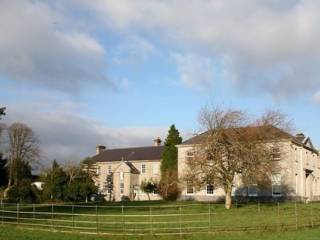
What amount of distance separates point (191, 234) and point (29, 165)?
6292 cm

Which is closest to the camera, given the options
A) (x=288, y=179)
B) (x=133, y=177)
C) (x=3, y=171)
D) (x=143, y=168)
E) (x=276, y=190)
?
(x=288, y=179)

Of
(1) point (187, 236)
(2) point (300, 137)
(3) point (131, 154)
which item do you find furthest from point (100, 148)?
(1) point (187, 236)

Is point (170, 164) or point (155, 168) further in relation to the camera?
point (155, 168)

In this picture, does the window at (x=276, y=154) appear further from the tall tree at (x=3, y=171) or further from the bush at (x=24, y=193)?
the tall tree at (x=3, y=171)

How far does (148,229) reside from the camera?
26.5 metres

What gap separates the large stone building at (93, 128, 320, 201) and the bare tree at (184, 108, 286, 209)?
174 cm

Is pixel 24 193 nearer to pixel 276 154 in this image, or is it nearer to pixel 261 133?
pixel 276 154

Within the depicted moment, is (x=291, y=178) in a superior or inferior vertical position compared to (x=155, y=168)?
inferior

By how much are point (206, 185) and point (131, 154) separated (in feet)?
153

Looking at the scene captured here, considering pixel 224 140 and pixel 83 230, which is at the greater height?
pixel 224 140

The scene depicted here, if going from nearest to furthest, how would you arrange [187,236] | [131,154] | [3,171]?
[187,236] < [3,171] < [131,154]

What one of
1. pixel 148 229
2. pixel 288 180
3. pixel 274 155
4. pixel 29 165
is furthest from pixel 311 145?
pixel 148 229

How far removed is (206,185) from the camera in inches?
1977

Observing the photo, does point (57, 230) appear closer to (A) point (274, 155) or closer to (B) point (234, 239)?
(B) point (234, 239)
